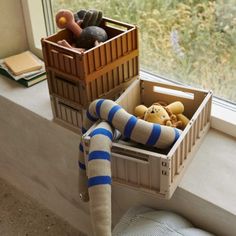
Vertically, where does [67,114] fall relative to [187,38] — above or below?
below

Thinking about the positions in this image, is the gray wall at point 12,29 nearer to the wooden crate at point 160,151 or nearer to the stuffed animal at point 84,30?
the stuffed animal at point 84,30

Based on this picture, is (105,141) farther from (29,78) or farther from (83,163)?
(29,78)

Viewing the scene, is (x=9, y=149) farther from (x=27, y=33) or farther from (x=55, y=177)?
(x=27, y=33)

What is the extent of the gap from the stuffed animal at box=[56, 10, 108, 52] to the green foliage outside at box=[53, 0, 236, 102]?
0.60 feet

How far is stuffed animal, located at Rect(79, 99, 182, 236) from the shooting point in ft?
2.87

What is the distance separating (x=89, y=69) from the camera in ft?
3.54

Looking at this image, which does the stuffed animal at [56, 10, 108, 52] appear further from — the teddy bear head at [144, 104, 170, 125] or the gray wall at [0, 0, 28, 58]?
the gray wall at [0, 0, 28, 58]

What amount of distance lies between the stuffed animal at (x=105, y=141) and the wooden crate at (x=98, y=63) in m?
0.11

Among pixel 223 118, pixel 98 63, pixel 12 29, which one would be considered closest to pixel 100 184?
pixel 98 63

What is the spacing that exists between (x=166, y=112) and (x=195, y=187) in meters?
0.19

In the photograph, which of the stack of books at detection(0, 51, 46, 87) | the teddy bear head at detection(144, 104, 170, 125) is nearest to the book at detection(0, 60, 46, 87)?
the stack of books at detection(0, 51, 46, 87)

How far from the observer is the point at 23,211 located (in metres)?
1.62

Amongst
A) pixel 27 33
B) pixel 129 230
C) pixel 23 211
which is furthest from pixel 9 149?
pixel 129 230

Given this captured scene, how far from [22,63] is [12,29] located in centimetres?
17
